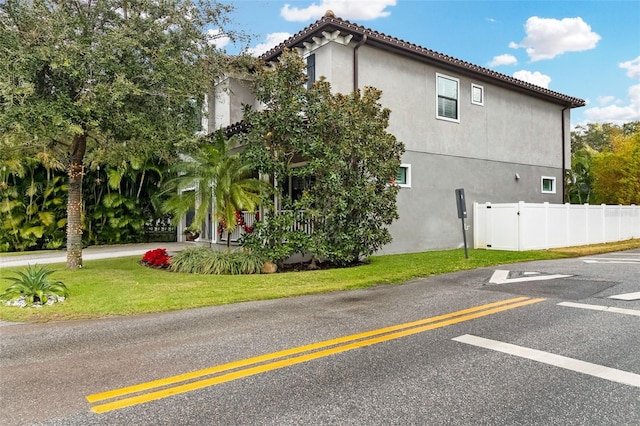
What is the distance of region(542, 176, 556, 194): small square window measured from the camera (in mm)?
19219

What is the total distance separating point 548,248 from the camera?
15148 millimetres

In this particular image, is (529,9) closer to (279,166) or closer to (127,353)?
(279,166)

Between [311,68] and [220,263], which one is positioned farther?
[311,68]

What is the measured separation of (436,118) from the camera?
15070 mm

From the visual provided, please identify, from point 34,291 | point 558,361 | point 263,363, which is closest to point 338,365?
point 263,363

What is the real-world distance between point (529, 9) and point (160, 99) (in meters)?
14.6

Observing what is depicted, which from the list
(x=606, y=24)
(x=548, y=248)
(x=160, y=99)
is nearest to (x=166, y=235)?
(x=160, y=99)

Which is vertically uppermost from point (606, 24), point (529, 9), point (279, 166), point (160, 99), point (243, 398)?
point (529, 9)

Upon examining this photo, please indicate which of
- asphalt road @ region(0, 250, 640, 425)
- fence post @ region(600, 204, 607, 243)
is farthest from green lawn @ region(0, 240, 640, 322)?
fence post @ region(600, 204, 607, 243)

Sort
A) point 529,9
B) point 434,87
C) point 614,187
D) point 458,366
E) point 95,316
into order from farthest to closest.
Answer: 1. point 614,187
2. point 529,9
3. point 434,87
4. point 95,316
5. point 458,366

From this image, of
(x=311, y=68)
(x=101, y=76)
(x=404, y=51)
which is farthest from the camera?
(x=404, y=51)

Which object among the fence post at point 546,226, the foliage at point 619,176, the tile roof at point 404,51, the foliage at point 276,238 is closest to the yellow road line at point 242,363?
the foliage at point 276,238

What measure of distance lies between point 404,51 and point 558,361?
38.8 feet

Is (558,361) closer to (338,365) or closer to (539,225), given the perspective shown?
(338,365)
